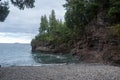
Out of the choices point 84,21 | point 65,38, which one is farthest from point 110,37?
point 65,38

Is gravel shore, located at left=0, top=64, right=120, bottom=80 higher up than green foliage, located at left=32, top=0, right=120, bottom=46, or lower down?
lower down

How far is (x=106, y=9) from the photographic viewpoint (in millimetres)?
63219

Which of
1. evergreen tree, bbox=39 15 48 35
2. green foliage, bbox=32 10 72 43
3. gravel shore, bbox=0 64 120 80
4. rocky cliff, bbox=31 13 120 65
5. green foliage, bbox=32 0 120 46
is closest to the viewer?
gravel shore, bbox=0 64 120 80

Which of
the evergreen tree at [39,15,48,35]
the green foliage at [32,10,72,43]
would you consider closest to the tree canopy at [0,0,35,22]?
the green foliage at [32,10,72,43]

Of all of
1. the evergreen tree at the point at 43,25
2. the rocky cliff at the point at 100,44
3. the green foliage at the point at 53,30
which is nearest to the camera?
the rocky cliff at the point at 100,44

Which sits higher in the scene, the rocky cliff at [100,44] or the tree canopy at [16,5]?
the tree canopy at [16,5]

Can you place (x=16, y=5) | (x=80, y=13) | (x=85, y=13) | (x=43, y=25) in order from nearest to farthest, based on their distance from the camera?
1. (x=16, y=5)
2. (x=85, y=13)
3. (x=80, y=13)
4. (x=43, y=25)

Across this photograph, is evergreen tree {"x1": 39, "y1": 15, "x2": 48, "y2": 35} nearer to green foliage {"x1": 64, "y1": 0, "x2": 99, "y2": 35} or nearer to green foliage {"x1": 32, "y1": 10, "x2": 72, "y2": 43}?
green foliage {"x1": 32, "y1": 10, "x2": 72, "y2": 43}

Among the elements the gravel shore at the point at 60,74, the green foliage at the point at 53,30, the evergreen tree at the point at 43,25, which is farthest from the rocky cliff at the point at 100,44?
the evergreen tree at the point at 43,25

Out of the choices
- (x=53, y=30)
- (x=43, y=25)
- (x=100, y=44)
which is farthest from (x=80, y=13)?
(x=43, y=25)

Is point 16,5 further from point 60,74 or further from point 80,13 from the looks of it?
point 80,13

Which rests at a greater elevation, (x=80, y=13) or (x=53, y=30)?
(x=80, y=13)

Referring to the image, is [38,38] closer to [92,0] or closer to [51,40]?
[51,40]

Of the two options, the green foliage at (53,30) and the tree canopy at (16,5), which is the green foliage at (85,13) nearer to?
the green foliage at (53,30)
